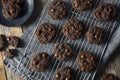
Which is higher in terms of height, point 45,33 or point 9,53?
point 45,33

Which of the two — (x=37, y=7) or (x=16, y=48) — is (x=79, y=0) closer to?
(x=37, y=7)

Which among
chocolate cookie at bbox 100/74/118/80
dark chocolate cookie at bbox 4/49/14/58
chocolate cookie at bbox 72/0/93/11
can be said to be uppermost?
chocolate cookie at bbox 72/0/93/11

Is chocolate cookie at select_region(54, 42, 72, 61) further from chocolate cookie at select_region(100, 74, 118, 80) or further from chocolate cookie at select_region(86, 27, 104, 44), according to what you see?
chocolate cookie at select_region(100, 74, 118, 80)

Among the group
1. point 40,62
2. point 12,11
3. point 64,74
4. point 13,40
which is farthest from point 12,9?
point 64,74

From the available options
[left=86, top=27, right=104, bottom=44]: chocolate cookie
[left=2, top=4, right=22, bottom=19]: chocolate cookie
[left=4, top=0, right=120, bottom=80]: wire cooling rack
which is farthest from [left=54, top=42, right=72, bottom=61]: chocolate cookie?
[left=2, top=4, right=22, bottom=19]: chocolate cookie

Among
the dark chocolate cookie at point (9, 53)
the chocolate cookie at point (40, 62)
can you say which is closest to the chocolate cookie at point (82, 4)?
the chocolate cookie at point (40, 62)

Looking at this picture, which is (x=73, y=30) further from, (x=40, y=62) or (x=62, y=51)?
(x=40, y=62)
